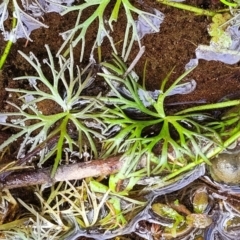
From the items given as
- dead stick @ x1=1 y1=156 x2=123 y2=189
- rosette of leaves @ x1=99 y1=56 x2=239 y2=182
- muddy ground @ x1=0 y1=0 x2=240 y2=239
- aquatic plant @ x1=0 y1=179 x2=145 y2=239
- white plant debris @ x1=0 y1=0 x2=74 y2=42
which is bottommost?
aquatic plant @ x1=0 y1=179 x2=145 y2=239

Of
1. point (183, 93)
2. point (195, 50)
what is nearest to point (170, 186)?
point (183, 93)

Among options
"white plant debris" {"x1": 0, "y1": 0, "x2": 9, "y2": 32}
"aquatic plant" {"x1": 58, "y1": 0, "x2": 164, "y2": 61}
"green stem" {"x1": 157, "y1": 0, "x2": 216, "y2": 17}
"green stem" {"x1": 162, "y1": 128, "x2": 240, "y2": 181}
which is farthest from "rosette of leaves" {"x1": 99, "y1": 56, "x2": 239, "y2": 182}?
"white plant debris" {"x1": 0, "y1": 0, "x2": 9, "y2": 32}

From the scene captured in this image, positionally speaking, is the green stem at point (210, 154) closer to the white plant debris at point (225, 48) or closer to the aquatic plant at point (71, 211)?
the aquatic plant at point (71, 211)

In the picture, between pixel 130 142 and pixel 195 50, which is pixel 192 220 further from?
pixel 195 50

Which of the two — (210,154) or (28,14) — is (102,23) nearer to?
(28,14)

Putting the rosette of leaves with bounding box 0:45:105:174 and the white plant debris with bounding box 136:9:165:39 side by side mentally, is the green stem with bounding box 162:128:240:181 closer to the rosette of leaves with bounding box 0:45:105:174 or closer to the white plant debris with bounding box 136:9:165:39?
the rosette of leaves with bounding box 0:45:105:174

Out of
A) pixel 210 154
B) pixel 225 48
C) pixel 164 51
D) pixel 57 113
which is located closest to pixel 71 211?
pixel 57 113
